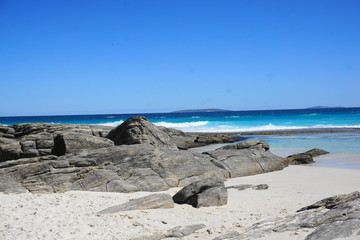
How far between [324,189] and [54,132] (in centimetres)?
1151

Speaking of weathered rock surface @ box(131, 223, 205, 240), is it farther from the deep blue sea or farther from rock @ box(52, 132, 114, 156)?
the deep blue sea

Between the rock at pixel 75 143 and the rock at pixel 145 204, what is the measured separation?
5.25 m

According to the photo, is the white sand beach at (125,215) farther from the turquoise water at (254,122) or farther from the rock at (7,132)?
the turquoise water at (254,122)

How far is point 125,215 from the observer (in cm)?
861

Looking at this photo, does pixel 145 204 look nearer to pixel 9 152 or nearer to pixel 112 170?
pixel 112 170

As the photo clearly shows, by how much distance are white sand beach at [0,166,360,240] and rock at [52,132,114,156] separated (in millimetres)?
3345

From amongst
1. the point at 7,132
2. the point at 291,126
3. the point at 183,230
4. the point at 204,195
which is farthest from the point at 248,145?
the point at 291,126

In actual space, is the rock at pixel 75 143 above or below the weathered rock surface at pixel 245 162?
above

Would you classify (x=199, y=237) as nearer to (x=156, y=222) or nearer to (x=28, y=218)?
(x=156, y=222)

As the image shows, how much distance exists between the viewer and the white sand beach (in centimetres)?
757

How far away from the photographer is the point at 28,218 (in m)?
8.13

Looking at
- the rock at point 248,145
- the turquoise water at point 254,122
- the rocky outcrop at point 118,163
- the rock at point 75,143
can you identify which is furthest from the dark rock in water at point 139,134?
the turquoise water at point 254,122

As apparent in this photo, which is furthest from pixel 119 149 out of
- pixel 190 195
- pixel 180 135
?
pixel 180 135

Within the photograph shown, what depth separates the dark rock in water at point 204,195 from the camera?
33.1 feet
